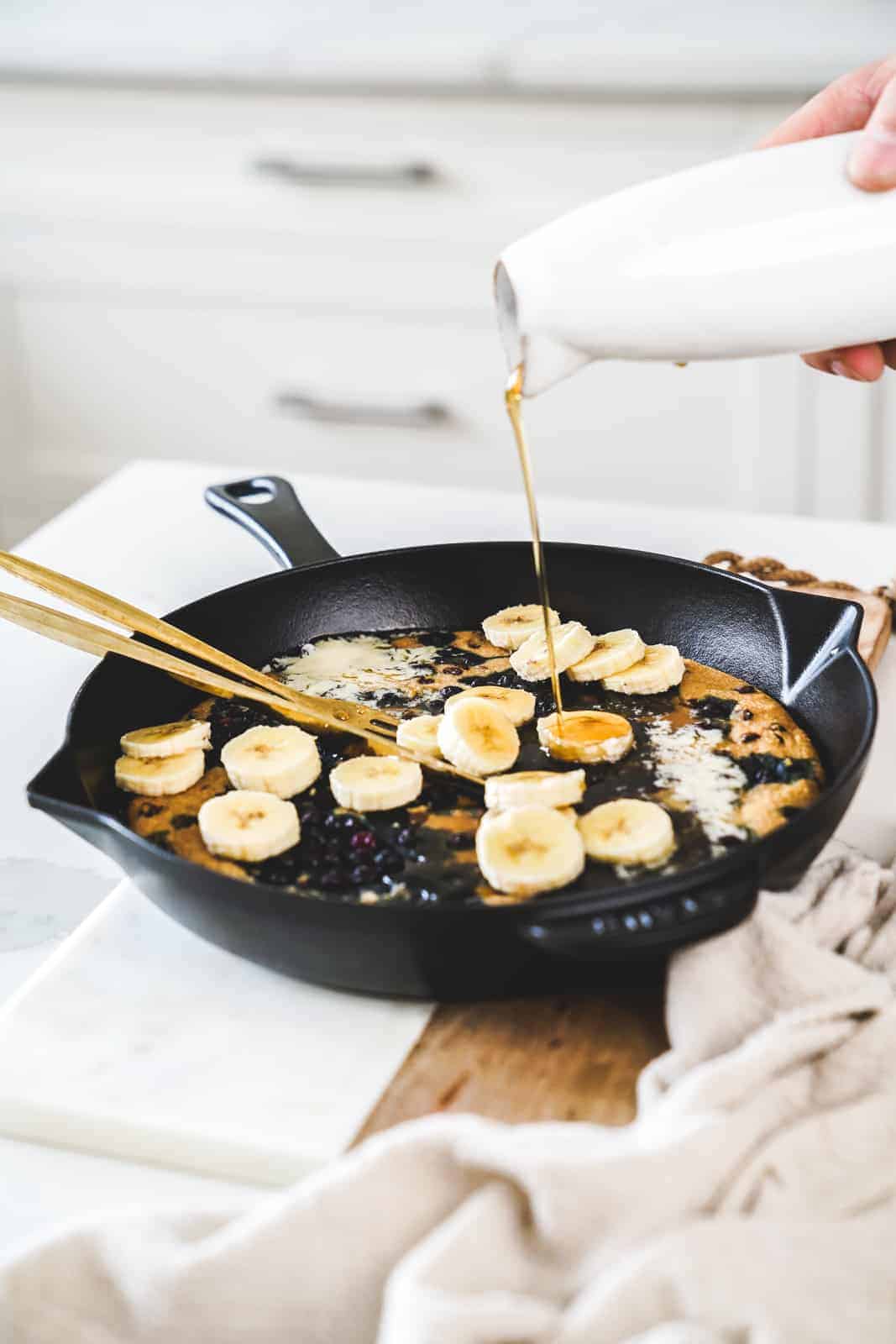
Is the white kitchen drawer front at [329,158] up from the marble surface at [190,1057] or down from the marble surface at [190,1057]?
up

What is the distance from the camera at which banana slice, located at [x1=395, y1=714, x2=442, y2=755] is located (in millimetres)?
1169

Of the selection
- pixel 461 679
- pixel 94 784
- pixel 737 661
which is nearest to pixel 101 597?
pixel 94 784

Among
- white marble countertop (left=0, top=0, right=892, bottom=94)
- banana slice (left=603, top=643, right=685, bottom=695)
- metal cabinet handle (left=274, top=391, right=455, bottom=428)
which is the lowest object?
metal cabinet handle (left=274, top=391, right=455, bottom=428)

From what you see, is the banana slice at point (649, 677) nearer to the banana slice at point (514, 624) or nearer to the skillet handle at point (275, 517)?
the banana slice at point (514, 624)

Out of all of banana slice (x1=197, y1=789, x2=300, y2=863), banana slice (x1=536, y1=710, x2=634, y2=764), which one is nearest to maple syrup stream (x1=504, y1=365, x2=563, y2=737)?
banana slice (x1=536, y1=710, x2=634, y2=764)

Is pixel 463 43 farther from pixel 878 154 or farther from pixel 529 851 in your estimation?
pixel 529 851

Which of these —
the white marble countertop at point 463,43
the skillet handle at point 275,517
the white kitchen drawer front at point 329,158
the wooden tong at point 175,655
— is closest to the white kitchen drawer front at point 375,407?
the white kitchen drawer front at point 329,158

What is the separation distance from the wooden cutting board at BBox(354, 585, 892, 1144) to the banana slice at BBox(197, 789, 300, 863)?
17 centimetres

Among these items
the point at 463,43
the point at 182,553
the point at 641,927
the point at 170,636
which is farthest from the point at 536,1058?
the point at 463,43

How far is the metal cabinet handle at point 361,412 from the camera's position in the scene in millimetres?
2758

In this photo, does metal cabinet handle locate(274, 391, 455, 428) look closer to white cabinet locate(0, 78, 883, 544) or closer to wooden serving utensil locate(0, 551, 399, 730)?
white cabinet locate(0, 78, 883, 544)

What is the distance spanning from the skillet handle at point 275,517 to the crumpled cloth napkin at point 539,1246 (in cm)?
76

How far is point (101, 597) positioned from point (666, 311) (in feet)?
1.69

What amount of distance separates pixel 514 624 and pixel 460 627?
0.25 ft
